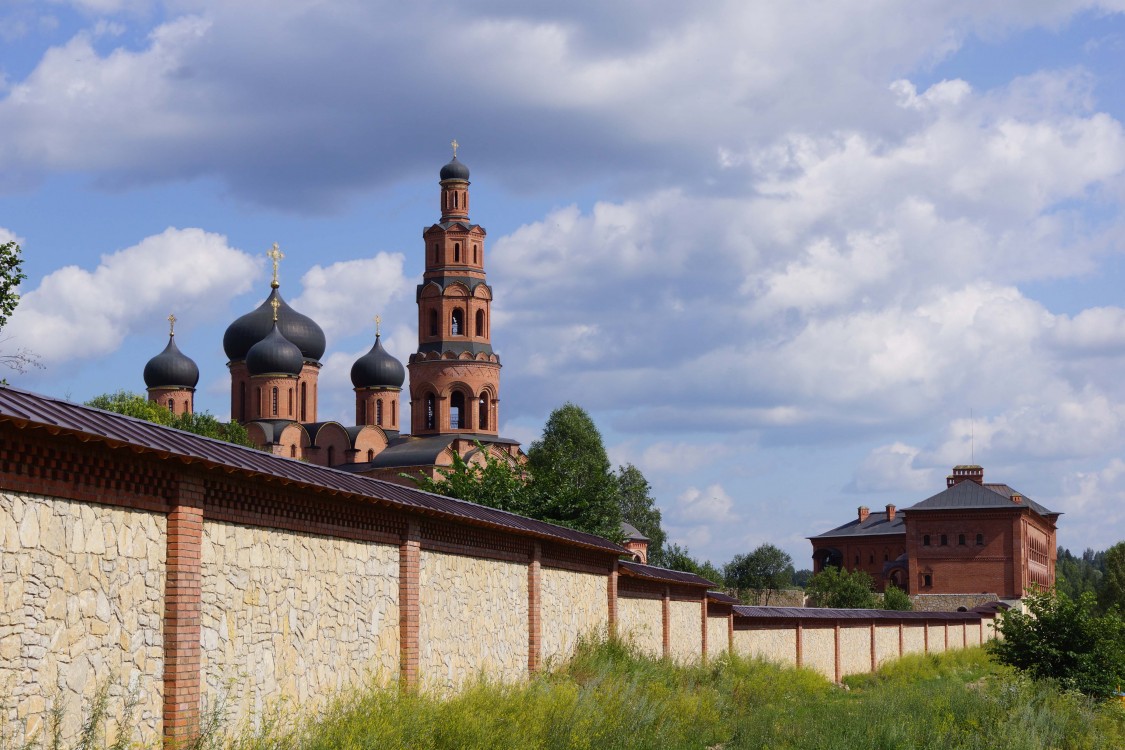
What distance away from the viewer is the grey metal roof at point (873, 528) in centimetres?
10000

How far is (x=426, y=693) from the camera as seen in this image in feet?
41.0

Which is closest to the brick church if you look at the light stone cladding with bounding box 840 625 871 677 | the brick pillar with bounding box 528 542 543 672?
the light stone cladding with bounding box 840 625 871 677

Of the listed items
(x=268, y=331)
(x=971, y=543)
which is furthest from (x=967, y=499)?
(x=268, y=331)

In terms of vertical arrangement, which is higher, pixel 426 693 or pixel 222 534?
pixel 222 534

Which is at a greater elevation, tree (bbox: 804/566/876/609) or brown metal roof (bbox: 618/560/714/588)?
brown metal roof (bbox: 618/560/714/588)

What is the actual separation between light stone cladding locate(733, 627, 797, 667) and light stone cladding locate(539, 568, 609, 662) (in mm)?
8707

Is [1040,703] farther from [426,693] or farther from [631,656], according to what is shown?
[426,693]

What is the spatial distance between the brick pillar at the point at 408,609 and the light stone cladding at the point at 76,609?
4340mm

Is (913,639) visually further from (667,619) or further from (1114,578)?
(1114,578)

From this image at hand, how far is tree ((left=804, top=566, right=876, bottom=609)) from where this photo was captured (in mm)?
69188

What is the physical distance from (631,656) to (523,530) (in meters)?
4.97

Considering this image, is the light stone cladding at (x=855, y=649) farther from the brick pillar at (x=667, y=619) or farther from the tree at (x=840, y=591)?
the tree at (x=840, y=591)

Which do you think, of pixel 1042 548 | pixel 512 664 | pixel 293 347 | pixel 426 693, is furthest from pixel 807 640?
pixel 1042 548

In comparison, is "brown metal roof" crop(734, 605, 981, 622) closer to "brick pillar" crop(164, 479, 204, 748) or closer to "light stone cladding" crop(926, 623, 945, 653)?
"light stone cladding" crop(926, 623, 945, 653)
